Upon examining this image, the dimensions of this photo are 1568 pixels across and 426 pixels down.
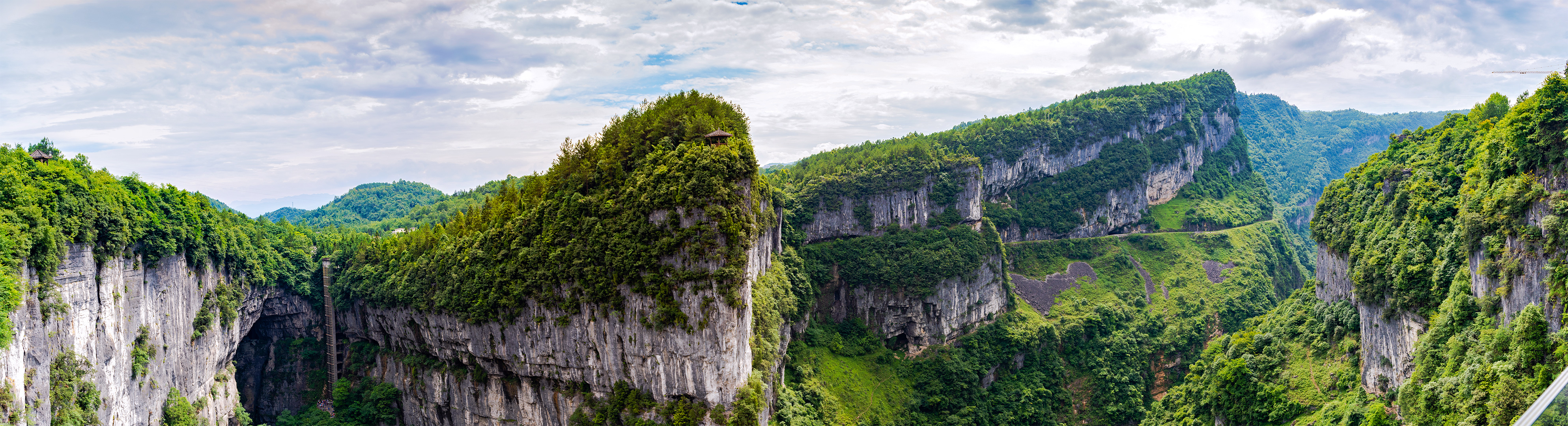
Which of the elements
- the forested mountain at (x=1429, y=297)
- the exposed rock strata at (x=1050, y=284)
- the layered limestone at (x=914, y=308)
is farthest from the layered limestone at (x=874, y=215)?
the forested mountain at (x=1429, y=297)

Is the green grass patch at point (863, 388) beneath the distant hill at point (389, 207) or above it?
beneath

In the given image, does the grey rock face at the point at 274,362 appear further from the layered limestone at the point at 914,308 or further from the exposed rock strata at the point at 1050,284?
the exposed rock strata at the point at 1050,284

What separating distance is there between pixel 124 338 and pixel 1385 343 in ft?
192

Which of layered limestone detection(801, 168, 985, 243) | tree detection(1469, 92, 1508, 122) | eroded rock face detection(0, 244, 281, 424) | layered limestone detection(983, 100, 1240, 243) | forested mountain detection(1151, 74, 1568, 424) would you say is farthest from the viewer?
layered limestone detection(983, 100, 1240, 243)

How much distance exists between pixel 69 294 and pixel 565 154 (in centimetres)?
2318

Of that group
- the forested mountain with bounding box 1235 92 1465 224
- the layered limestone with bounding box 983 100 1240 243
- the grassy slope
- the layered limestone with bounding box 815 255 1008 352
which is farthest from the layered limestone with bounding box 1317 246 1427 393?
the forested mountain with bounding box 1235 92 1465 224

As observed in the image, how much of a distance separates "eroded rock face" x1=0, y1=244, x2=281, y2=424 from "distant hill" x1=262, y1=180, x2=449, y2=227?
6550 cm

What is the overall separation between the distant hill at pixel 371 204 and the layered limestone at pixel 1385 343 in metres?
102

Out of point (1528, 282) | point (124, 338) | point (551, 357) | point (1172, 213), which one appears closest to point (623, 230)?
point (551, 357)

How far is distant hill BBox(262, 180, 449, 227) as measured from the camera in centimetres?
12306

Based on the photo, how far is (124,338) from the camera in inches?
1582

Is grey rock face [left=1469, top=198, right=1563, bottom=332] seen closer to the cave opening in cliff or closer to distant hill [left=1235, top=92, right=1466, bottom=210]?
the cave opening in cliff

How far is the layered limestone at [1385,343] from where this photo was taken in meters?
38.2

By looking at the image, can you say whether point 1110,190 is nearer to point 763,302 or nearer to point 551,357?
point 763,302
